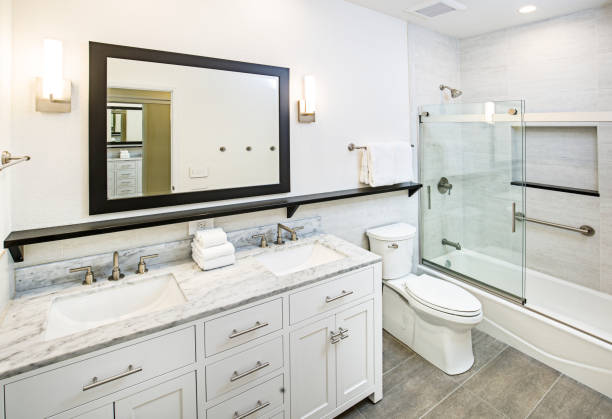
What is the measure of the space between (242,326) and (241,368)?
0.18m

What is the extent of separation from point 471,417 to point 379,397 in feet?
1.57

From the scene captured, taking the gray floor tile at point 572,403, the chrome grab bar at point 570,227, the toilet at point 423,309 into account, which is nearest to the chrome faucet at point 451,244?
the toilet at point 423,309

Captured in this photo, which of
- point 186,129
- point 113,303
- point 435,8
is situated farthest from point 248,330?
point 435,8

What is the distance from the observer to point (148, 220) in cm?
161

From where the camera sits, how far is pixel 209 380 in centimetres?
131

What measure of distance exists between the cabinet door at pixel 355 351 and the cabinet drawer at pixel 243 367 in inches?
13.8

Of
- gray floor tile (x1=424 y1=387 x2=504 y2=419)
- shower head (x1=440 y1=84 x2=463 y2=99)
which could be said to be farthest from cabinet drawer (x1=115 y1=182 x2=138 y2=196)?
shower head (x1=440 y1=84 x2=463 y2=99)

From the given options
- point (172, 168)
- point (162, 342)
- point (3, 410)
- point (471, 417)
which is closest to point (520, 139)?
point (471, 417)

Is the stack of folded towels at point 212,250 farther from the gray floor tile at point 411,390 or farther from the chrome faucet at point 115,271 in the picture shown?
the gray floor tile at point 411,390

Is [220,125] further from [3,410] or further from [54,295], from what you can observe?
[3,410]

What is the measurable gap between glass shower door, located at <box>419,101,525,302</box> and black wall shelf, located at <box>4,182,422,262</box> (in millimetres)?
859

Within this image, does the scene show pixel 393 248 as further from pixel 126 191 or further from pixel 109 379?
pixel 109 379

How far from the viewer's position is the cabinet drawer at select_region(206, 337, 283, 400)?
1.32 meters

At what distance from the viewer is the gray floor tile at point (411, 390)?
6.05 feet
